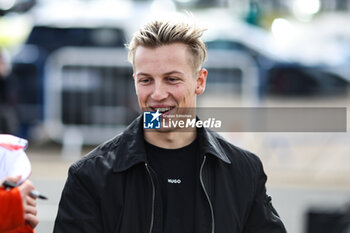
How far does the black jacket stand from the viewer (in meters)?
2.57

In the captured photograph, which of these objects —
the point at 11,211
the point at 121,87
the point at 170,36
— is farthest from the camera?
the point at 121,87

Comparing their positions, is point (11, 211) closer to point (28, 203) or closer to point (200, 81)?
point (28, 203)

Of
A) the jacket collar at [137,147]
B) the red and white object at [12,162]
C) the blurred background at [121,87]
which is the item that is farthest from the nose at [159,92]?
the blurred background at [121,87]

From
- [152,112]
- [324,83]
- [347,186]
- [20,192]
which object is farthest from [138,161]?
[324,83]

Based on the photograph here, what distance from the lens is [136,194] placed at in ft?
8.57

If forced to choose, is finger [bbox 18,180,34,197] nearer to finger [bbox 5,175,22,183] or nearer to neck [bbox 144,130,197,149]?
finger [bbox 5,175,22,183]

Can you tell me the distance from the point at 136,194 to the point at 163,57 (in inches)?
23.2

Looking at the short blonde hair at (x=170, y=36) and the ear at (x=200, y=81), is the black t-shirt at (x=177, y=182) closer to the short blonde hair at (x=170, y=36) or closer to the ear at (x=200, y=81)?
the ear at (x=200, y=81)

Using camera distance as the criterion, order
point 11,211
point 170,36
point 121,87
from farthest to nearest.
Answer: point 121,87
point 170,36
point 11,211

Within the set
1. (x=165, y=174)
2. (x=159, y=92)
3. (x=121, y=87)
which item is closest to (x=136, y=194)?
(x=165, y=174)

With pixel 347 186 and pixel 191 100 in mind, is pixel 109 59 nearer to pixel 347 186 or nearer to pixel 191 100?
pixel 347 186

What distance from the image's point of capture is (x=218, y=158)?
8.93 ft

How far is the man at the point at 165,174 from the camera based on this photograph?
8.48 ft

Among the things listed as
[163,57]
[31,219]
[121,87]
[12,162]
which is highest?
[121,87]
